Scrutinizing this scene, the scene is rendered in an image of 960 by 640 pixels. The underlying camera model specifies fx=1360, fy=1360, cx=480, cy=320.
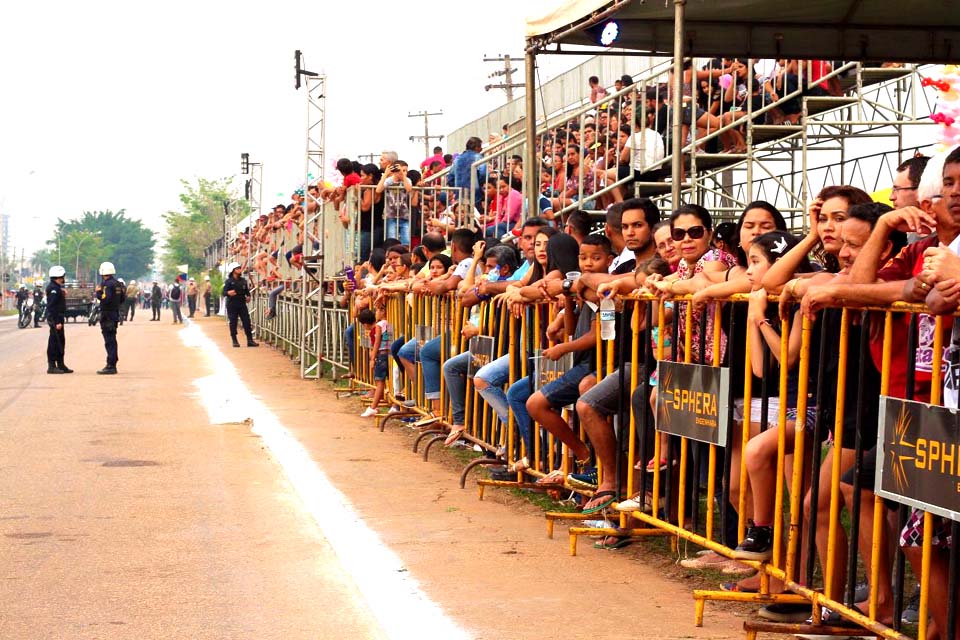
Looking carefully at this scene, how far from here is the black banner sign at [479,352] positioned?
1045 centimetres

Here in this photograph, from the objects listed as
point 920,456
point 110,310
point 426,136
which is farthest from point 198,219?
point 920,456

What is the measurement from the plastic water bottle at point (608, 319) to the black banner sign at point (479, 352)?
2.51 m

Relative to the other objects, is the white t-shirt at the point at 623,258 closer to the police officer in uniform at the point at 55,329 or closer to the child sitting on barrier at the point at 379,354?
the child sitting on barrier at the point at 379,354

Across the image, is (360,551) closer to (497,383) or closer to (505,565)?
(505,565)

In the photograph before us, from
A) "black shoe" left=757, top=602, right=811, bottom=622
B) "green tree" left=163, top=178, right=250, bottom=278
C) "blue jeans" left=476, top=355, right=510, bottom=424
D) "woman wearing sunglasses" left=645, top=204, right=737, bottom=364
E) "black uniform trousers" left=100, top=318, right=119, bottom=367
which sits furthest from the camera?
"green tree" left=163, top=178, right=250, bottom=278

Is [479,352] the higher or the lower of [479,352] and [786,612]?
the higher

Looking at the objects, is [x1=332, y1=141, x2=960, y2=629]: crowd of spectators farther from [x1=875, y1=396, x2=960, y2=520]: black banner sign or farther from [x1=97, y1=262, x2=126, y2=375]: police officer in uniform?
[x1=97, y1=262, x2=126, y2=375]: police officer in uniform

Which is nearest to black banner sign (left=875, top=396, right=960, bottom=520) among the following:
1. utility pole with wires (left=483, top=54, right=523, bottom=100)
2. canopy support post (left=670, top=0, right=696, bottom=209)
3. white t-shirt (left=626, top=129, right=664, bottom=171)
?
canopy support post (left=670, top=0, right=696, bottom=209)

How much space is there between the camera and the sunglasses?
298 inches

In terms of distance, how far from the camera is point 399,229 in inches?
778

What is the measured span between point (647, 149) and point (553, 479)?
5.77 meters

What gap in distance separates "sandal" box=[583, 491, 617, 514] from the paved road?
158 cm

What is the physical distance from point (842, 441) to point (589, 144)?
9367mm

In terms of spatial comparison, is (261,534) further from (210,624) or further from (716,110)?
(716,110)
